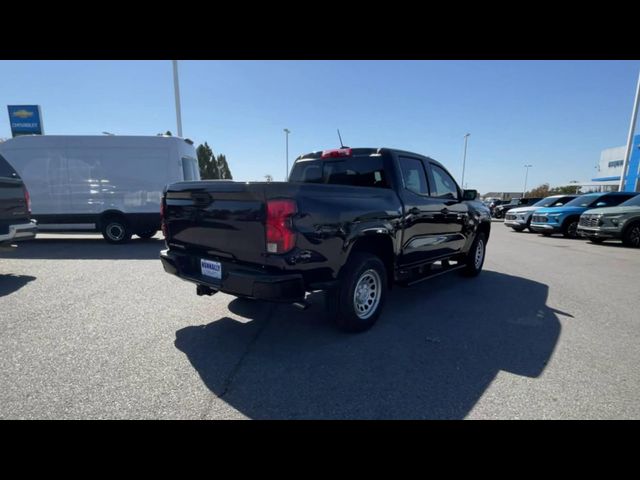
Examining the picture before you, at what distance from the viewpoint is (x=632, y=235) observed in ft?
32.9

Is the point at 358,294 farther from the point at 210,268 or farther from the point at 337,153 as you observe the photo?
the point at 337,153

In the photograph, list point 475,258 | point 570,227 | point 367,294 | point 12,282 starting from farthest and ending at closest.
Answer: point 570,227
point 475,258
point 12,282
point 367,294

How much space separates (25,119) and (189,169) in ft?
63.6

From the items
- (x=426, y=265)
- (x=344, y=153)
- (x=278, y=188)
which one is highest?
(x=344, y=153)

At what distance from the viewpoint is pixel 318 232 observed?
283 cm

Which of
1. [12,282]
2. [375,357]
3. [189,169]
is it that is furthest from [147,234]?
[375,357]

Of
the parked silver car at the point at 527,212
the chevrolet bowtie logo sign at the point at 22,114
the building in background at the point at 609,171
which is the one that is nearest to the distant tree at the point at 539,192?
the building in background at the point at 609,171

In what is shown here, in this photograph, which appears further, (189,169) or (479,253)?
(189,169)

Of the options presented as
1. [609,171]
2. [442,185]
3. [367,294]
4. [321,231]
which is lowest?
[367,294]

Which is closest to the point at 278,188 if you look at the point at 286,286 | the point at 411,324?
the point at 286,286

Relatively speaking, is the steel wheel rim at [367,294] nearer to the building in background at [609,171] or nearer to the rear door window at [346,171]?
the rear door window at [346,171]

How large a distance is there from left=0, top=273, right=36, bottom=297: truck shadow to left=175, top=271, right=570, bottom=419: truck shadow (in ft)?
11.7
